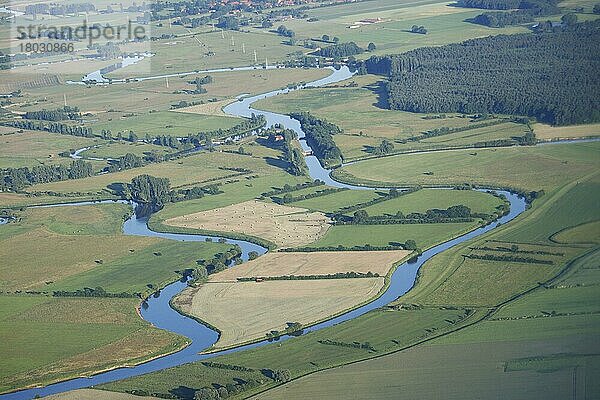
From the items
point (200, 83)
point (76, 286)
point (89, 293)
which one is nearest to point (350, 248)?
point (89, 293)

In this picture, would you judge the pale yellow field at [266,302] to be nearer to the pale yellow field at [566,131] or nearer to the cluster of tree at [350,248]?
the cluster of tree at [350,248]

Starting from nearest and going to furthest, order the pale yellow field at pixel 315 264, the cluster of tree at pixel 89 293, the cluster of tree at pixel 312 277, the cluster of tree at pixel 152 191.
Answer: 1. the cluster of tree at pixel 89 293
2. the cluster of tree at pixel 312 277
3. the pale yellow field at pixel 315 264
4. the cluster of tree at pixel 152 191

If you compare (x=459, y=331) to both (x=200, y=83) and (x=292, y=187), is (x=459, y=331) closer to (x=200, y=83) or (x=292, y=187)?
(x=292, y=187)

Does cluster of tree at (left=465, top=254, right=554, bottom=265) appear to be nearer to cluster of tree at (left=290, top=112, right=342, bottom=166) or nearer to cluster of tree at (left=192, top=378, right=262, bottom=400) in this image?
cluster of tree at (left=192, top=378, right=262, bottom=400)

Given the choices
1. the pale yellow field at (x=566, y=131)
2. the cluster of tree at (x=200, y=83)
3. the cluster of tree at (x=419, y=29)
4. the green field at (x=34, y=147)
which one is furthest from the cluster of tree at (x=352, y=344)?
the cluster of tree at (x=419, y=29)

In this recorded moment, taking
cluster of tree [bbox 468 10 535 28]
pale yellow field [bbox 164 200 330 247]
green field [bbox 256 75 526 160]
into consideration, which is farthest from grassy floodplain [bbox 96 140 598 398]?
cluster of tree [bbox 468 10 535 28]

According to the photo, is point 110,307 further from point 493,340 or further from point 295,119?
point 295,119
